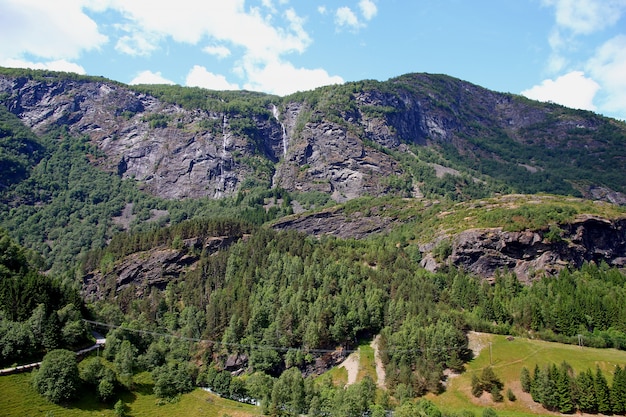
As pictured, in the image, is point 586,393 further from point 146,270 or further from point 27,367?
point 146,270

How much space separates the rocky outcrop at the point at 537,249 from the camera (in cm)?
16075

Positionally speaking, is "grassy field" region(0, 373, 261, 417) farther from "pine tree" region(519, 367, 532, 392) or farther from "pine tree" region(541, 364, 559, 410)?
"pine tree" region(541, 364, 559, 410)

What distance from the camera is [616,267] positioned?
558 feet

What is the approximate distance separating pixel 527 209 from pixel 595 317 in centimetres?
5537

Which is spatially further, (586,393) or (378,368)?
(378,368)

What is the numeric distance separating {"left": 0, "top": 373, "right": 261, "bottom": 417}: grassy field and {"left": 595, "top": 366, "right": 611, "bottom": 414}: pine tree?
63802mm

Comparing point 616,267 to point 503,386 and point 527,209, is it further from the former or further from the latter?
point 503,386

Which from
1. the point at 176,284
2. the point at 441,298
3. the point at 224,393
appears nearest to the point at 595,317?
the point at 441,298

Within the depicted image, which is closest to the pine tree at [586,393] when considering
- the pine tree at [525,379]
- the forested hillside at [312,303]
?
the pine tree at [525,379]

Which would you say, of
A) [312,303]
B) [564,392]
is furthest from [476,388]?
[312,303]

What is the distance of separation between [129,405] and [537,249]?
12481 cm

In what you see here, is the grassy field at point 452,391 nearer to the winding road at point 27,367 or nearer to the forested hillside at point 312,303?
the winding road at point 27,367

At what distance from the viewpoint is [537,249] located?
162 m

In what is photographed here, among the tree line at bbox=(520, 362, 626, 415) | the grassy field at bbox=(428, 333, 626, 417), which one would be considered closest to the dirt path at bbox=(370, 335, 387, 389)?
the grassy field at bbox=(428, 333, 626, 417)
